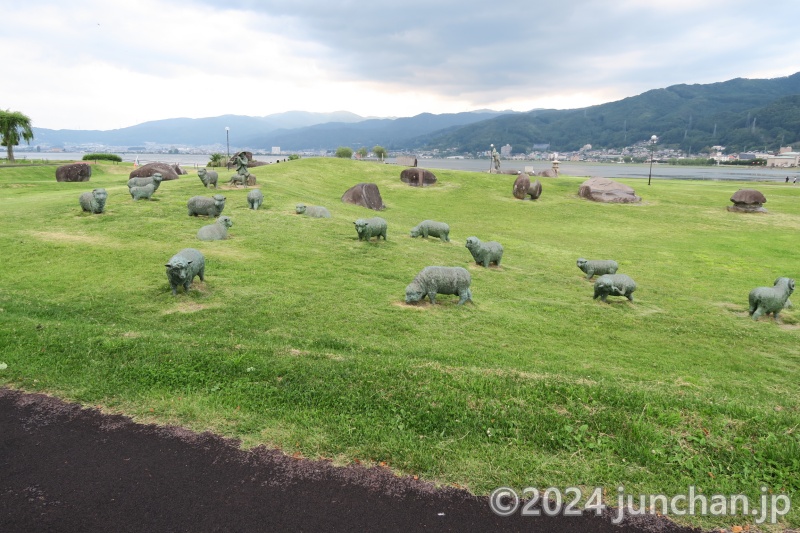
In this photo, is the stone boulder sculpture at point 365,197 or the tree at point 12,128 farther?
the tree at point 12,128

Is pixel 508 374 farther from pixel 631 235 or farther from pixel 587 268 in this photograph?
pixel 631 235

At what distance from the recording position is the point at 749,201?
3453 centimetres

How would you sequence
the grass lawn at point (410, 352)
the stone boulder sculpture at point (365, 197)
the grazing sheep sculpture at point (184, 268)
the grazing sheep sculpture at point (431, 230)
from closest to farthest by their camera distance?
the grass lawn at point (410, 352) → the grazing sheep sculpture at point (184, 268) → the grazing sheep sculpture at point (431, 230) → the stone boulder sculpture at point (365, 197)

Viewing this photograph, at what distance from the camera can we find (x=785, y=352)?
428 inches

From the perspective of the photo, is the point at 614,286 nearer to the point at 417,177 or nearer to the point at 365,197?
the point at 365,197

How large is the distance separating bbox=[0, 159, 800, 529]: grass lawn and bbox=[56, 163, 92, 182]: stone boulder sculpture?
50.1 feet

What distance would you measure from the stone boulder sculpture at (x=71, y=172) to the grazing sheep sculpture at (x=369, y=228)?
30014mm

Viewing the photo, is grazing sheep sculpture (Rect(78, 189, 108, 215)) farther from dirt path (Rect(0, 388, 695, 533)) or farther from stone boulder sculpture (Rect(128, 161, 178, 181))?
dirt path (Rect(0, 388, 695, 533))

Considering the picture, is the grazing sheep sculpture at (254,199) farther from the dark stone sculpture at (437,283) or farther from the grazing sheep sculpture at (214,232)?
the dark stone sculpture at (437,283)

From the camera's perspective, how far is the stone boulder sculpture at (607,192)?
124 ft

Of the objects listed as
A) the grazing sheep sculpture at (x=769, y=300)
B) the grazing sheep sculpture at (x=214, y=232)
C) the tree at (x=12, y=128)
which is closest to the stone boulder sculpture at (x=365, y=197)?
the grazing sheep sculpture at (x=214, y=232)

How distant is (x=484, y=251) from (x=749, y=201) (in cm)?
3013

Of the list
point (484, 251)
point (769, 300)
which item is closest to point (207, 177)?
point (484, 251)

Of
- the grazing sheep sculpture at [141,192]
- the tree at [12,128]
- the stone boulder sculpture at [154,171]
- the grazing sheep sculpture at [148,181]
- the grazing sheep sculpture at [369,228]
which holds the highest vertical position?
the tree at [12,128]
